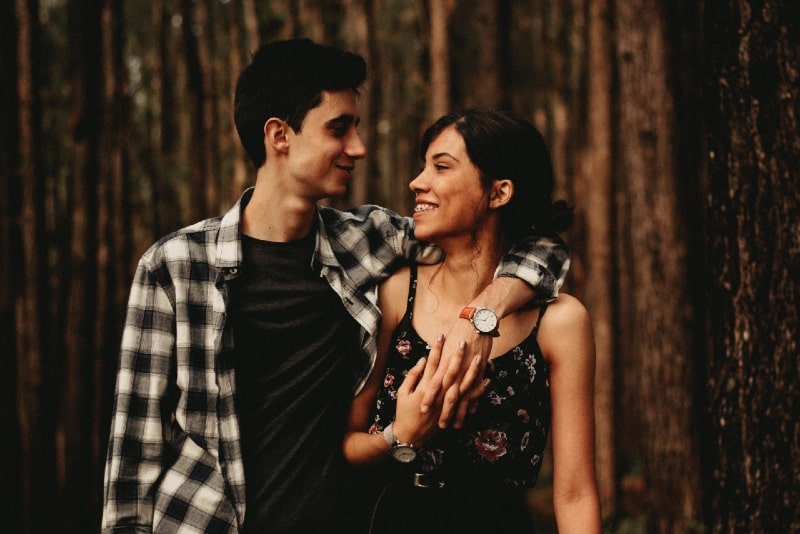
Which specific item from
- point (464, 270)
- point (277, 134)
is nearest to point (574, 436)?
point (464, 270)

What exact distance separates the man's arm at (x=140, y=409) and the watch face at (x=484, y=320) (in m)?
1.03

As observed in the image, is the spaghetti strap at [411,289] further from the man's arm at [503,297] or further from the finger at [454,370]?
the finger at [454,370]

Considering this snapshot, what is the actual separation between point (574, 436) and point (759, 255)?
3.45 ft

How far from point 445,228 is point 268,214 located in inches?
26.2

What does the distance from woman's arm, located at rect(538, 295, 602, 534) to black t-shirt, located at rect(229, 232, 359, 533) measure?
0.72 meters

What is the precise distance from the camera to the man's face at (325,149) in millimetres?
3260

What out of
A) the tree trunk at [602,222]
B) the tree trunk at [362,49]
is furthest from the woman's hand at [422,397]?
the tree trunk at [362,49]

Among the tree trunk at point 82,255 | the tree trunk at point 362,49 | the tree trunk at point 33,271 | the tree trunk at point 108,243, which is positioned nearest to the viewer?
the tree trunk at point 82,255

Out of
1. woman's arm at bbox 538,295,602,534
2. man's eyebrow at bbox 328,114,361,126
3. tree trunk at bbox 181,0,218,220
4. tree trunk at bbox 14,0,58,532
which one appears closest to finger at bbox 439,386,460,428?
woman's arm at bbox 538,295,602,534

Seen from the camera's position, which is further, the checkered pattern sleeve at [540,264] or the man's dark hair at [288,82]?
the man's dark hair at [288,82]

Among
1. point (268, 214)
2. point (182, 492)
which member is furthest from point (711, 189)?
point (182, 492)

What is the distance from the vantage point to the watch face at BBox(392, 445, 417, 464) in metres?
2.75

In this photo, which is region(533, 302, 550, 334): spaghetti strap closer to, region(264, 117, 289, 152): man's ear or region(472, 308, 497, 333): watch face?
region(472, 308, 497, 333): watch face

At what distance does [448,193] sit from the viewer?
307cm
